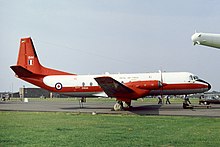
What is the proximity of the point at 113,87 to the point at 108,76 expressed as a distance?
70.2 inches

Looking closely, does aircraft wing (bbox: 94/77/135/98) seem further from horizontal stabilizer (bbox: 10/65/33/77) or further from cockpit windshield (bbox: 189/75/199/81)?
horizontal stabilizer (bbox: 10/65/33/77)

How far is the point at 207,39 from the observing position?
367 inches

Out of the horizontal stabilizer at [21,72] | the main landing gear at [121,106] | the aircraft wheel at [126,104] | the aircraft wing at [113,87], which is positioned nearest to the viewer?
the aircraft wing at [113,87]

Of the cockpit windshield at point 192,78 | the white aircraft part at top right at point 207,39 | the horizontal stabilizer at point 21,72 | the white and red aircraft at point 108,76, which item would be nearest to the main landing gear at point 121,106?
the white and red aircraft at point 108,76

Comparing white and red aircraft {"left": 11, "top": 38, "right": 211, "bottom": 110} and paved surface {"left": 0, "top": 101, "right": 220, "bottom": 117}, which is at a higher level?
white and red aircraft {"left": 11, "top": 38, "right": 211, "bottom": 110}

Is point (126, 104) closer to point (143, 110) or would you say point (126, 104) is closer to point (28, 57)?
point (143, 110)

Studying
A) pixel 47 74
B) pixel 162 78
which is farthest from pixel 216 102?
pixel 47 74

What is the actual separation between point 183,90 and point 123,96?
5962 mm

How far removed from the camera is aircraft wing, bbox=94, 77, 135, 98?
23.6 meters

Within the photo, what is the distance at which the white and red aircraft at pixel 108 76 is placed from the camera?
2600 cm

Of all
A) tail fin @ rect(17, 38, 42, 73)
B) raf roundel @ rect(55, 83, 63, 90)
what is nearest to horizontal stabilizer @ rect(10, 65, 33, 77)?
tail fin @ rect(17, 38, 42, 73)

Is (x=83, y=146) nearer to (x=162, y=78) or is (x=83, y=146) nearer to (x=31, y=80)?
(x=162, y=78)

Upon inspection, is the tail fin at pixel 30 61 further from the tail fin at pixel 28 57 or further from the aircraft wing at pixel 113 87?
the aircraft wing at pixel 113 87

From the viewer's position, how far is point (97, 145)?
8633 millimetres
